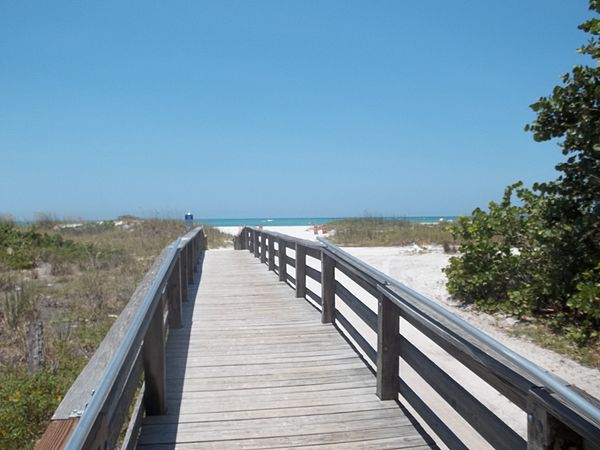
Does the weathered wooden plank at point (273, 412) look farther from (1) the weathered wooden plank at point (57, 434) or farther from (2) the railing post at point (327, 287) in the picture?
(2) the railing post at point (327, 287)

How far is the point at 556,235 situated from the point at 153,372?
6.44 metres

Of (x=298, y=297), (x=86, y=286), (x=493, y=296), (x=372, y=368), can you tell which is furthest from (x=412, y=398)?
(x=86, y=286)

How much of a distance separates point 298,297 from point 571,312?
14.5 feet

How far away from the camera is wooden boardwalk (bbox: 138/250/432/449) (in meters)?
3.13

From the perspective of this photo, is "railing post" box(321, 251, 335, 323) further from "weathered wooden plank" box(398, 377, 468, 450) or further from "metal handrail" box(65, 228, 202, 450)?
"metal handrail" box(65, 228, 202, 450)

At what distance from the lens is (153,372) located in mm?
3443

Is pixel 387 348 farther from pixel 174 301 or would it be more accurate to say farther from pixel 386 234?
pixel 386 234

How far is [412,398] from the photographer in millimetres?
3434

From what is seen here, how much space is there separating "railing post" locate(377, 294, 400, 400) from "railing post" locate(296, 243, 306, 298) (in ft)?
11.8

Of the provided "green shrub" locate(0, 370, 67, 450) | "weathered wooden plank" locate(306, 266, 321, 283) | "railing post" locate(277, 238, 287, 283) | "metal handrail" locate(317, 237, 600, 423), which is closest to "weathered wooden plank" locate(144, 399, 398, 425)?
"metal handrail" locate(317, 237, 600, 423)

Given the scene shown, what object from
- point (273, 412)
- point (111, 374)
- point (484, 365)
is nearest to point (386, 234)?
point (273, 412)

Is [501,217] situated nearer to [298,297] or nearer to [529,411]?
[298,297]

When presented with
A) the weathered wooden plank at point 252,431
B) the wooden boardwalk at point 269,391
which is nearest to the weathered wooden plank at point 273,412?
the wooden boardwalk at point 269,391

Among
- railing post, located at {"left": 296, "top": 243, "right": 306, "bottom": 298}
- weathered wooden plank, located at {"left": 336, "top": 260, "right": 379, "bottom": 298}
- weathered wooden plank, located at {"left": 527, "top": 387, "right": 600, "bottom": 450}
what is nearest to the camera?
weathered wooden plank, located at {"left": 527, "top": 387, "right": 600, "bottom": 450}
